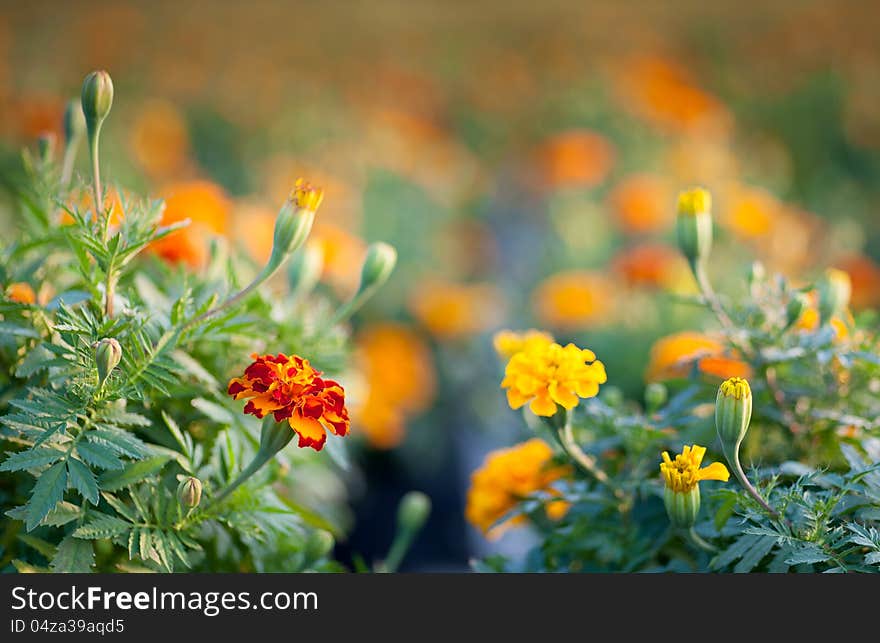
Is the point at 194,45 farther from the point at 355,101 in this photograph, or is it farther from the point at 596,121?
the point at 596,121

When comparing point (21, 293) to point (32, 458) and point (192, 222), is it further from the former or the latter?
point (192, 222)

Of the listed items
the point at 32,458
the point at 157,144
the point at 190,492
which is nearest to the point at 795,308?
the point at 190,492

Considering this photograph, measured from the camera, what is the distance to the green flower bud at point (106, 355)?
61cm

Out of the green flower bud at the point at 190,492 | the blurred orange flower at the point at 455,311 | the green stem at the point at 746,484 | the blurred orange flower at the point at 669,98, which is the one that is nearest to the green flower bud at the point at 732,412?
the green stem at the point at 746,484

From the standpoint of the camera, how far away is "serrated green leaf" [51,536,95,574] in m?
0.64

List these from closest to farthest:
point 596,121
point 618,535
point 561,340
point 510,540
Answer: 1. point 618,535
2. point 510,540
3. point 561,340
4. point 596,121

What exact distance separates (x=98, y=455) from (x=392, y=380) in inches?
48.3

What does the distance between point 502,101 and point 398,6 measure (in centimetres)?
94

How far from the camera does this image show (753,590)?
2.17 ft

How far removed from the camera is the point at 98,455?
2.05 feet

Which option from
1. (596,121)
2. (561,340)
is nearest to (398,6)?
(596,121)

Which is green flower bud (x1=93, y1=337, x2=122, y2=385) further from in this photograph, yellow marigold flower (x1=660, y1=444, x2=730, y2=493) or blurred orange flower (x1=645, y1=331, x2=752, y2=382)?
blurred orange flower (x1=645, y1=331, x2=752, y2=382)

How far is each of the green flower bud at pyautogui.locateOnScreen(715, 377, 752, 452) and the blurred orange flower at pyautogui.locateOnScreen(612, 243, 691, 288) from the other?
1.02 m

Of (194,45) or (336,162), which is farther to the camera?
(194,45)
